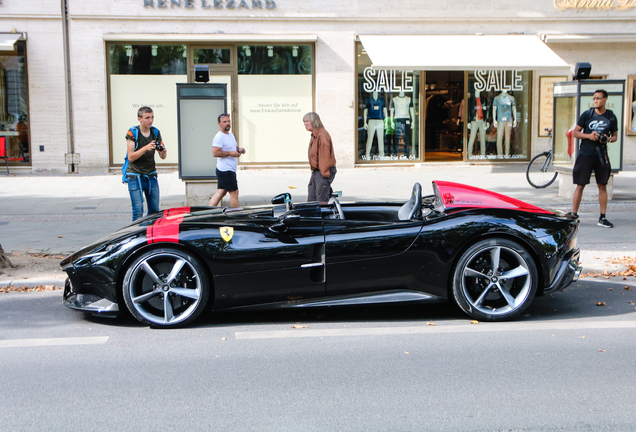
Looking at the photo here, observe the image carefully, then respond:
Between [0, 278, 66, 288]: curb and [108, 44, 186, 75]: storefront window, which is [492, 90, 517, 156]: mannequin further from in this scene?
[0, 278, 66, 288]: curb

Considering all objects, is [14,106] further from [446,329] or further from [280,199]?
[446,329]

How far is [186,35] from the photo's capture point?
16.9 meters

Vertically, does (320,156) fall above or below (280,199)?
above

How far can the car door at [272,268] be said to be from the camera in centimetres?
491

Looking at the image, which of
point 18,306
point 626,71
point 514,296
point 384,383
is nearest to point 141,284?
point 18,306

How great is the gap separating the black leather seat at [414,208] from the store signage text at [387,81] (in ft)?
41.6

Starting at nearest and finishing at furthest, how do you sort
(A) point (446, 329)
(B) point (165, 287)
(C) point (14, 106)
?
(B) point (165, 287) < (A) point (446, 329) < (C) point (14, 106)

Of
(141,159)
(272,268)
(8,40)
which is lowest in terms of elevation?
(272,268)

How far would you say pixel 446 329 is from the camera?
4.98 metres

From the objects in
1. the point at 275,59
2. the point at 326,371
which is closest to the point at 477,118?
the point at 275,59

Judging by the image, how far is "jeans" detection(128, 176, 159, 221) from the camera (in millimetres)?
7945

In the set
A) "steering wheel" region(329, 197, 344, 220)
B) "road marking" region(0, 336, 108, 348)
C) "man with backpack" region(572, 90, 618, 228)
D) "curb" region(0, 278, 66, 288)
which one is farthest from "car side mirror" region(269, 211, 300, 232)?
"man with backpack" region(572, 90, 618, 228)

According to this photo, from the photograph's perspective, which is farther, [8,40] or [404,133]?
[404,133]

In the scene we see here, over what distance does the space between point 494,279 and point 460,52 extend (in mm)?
12993
